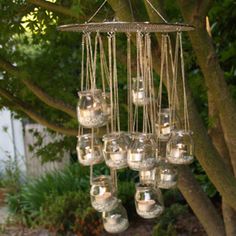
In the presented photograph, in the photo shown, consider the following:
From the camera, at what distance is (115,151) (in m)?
2.22

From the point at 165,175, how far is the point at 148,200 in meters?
0.18

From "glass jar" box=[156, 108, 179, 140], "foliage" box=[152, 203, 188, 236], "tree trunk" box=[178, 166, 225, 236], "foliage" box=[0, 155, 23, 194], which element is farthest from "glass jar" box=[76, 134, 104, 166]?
"foliage" box=[0, 155, 23, 194]

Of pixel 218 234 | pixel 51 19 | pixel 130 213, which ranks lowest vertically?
pixel 130 213

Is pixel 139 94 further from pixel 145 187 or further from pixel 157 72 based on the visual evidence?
pixel 157 72

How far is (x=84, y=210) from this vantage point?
5234 millimetres

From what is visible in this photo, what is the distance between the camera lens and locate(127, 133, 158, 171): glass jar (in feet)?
7.00

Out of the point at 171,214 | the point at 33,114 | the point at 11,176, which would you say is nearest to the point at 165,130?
the point at 33,114

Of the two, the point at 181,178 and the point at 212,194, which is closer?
the point at 181,178

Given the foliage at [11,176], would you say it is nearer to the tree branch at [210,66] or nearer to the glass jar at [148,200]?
the tree branch at [210,66]

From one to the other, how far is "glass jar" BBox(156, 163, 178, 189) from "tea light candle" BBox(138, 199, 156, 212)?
0.15m

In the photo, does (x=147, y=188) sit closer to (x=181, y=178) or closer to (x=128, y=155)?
(x=128, y=155)

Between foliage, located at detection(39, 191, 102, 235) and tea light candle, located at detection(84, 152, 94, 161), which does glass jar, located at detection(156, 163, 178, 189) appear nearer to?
tea light candle, located at detection(84, 152, 94, 161)

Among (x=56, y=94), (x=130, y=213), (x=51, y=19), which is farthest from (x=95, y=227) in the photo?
(x=51, y=19)

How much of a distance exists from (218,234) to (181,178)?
510 millimetres
